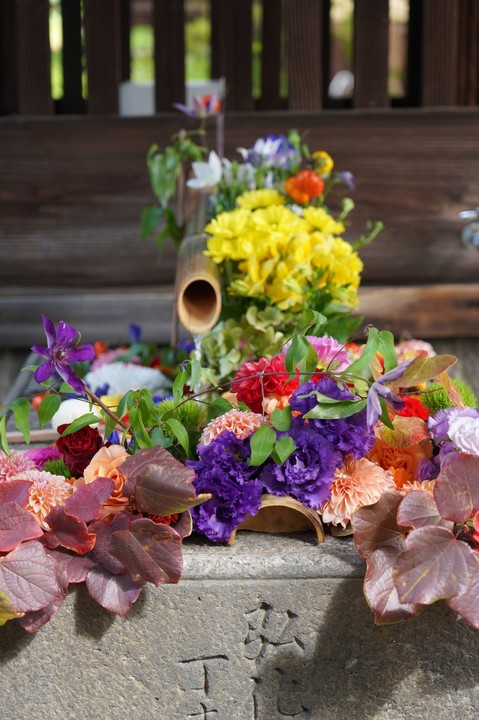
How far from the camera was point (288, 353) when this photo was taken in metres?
1.00

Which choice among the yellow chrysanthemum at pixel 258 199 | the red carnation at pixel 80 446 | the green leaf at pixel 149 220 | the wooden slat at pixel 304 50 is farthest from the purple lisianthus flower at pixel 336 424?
the wooden slat at pixel 304 50

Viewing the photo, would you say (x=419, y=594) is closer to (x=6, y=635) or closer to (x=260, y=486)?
(x=260, y=486)

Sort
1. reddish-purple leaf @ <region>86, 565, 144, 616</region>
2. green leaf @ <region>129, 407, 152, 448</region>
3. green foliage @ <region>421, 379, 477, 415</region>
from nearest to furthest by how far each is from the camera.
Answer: reddish-purple leaf @ <region>86, 565, 144, 616</region>
green leaf @ <region>129, 407, 152, 448</region>
green foliage @ <region>421, 379, 477, 415</region>

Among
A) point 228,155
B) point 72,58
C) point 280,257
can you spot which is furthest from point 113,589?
point 72,58

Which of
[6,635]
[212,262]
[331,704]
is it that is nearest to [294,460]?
[331,704]

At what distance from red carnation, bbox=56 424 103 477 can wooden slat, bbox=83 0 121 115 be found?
1.52 metres

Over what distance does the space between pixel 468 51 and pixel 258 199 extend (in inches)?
48.3

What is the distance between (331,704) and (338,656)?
0.25 ft

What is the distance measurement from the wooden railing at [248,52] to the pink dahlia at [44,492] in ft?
5.24

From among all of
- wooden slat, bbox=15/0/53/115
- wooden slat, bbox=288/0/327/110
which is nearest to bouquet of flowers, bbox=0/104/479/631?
wooden slat, bbox=288/0/327/110

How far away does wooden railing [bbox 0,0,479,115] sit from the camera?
228 centimetres

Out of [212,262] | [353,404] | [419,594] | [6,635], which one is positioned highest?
[212,262]

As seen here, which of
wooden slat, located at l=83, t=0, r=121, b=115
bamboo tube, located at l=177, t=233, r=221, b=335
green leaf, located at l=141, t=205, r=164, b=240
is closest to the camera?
bamboo tube, located at l=177, t=233, r=221, b=335

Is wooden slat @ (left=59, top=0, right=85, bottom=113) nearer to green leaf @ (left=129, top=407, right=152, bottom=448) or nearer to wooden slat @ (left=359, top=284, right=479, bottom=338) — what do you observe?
wooden slat @ (left=359, top=284, right=479, bottom=338)
